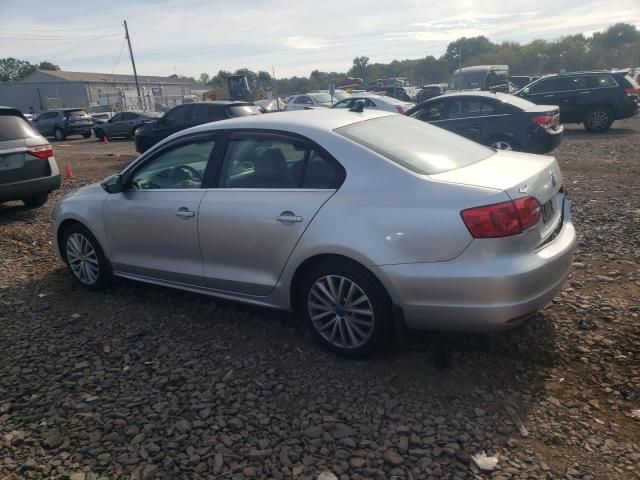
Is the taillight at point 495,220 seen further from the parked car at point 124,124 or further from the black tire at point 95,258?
the parked car at point 124,124

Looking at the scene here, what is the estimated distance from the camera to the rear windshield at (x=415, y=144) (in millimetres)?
3512

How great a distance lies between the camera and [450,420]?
2.96 m

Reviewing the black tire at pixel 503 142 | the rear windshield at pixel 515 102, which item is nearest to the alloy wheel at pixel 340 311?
the black tire at pixel 503 142

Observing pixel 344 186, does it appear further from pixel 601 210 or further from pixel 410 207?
pixel 601 210

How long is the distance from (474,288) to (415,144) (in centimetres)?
126

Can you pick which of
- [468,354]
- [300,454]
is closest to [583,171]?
[468,354]

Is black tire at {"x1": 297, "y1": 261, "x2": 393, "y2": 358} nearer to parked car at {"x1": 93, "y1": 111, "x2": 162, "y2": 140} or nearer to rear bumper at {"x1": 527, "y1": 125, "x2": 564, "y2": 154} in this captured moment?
rear bumper at {"x1": 527, "y1": 125, "x2": 564, "y2": 154}

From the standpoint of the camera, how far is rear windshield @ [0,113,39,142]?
311 inches

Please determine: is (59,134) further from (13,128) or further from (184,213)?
(184,213)

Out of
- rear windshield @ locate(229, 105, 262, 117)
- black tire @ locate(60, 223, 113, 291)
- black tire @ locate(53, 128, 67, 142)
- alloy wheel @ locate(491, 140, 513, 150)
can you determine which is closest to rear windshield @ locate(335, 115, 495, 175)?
black tire @ locate(60, 223, 113, 291)

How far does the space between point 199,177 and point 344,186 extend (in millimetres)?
1372

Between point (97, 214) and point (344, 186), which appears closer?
point (344, 186)

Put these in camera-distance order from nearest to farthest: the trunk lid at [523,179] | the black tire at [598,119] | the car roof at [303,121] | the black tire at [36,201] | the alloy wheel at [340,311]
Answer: the trunk lid at [523,179], the alloy wheel at [340,311], the car roof at [303,121], the black tire at [36,201], the black tire at [598,119]

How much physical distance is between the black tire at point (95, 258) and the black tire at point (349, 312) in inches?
87.1
